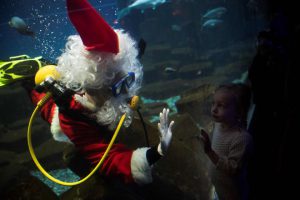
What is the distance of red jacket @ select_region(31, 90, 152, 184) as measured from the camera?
6.56ft

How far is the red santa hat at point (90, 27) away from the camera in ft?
6.18

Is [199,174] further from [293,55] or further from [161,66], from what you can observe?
[161,66]

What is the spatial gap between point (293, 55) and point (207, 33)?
70.7ft

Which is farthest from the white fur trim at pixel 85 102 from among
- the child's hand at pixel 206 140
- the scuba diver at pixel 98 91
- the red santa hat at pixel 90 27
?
the child's hand at pixel 206 140

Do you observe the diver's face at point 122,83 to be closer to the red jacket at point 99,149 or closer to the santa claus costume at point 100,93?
the santa claus costume at point 100,93

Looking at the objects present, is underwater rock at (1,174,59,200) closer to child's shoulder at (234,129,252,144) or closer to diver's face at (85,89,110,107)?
diver's face at (85,89,110,107)

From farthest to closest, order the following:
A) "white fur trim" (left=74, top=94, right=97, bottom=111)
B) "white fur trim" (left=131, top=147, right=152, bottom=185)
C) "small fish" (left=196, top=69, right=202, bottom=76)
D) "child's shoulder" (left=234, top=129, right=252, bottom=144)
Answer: "small fish" (left=196, top=69, right=202, bottom=76) < "white fur trim" (left=74, top=94, right=97, bottom=111) < "white fur trim" (left=131, top=147, right=152, bottom=185) < "child's shoulder" (left=234, top=129, right=252, bottom=144)

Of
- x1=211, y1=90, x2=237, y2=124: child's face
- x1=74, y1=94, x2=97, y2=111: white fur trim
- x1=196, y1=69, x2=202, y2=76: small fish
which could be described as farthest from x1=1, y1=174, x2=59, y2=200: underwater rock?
x1=196, y1=69, x2=202, y2=76: small fish

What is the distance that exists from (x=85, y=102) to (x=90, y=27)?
2.15 ft

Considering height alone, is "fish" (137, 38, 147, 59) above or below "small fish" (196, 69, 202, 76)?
above

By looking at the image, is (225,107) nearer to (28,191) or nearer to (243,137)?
(243,137)

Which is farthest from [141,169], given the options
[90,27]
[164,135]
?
[90,27]

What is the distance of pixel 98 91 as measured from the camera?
7.14 feet

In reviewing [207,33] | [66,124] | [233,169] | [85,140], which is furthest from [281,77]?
[207,33]
